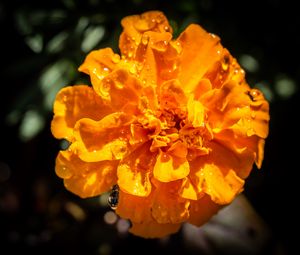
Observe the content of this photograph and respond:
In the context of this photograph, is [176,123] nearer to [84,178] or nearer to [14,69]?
[84,178]

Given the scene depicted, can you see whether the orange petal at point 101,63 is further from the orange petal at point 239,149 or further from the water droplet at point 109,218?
the water droplet at point 109,218

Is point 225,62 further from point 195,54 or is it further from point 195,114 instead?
point 195,114

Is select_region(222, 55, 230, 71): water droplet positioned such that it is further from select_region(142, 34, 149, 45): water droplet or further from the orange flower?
select_region(142, 34, 149, 45): water droplet

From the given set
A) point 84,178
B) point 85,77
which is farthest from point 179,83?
point 85,77

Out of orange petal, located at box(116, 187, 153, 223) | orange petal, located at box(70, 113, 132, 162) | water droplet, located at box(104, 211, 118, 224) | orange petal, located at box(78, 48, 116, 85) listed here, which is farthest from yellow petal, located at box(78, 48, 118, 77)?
water droplet, located at box(104, 211, 118, 224)

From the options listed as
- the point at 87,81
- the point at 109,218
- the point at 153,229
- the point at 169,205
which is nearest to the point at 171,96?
the point at 169,205
